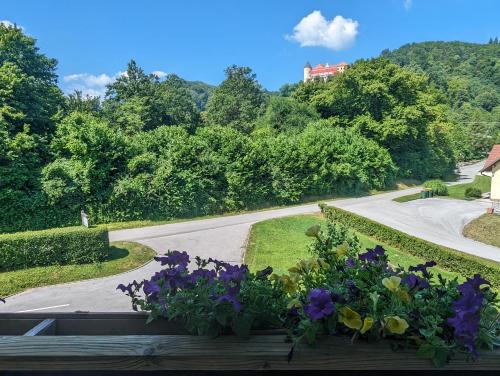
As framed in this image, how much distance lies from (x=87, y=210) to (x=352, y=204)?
15.9 meters

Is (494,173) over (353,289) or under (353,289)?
under

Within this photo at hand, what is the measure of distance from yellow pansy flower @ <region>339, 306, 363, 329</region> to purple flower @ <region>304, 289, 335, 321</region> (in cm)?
4

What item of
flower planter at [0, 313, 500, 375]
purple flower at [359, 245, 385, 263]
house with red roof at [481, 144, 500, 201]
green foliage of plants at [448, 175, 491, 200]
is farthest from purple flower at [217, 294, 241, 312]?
green foliage of plants at [448, 175, 491, 200]

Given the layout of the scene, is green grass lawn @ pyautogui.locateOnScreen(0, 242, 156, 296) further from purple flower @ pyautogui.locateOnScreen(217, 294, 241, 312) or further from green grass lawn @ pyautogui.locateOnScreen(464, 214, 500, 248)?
green grass lawn @ pyautogui.locateOnScreen(464, 214, 500, 248)

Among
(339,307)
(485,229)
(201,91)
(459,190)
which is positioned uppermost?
(201,91)

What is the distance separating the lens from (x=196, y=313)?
1428mm

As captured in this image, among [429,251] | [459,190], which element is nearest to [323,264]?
[429,251]

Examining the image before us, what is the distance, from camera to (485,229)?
65.5 ft

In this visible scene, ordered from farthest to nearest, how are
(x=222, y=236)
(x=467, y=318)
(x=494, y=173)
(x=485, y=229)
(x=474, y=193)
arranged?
(x=474, y=193), (x=494, y=173), (x=485, y=229), (x=222, y=236), (x=467, y=318)

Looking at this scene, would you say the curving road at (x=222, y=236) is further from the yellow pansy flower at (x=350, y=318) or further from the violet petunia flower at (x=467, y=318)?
the violet petunia flower at (x=467, y=318)

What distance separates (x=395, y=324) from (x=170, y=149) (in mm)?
20685

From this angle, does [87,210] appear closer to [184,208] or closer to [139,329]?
[184,208]

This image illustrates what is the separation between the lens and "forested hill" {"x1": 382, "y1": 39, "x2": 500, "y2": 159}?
65.4 m

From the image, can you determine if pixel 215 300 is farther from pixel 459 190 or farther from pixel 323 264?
pixel 459 190
